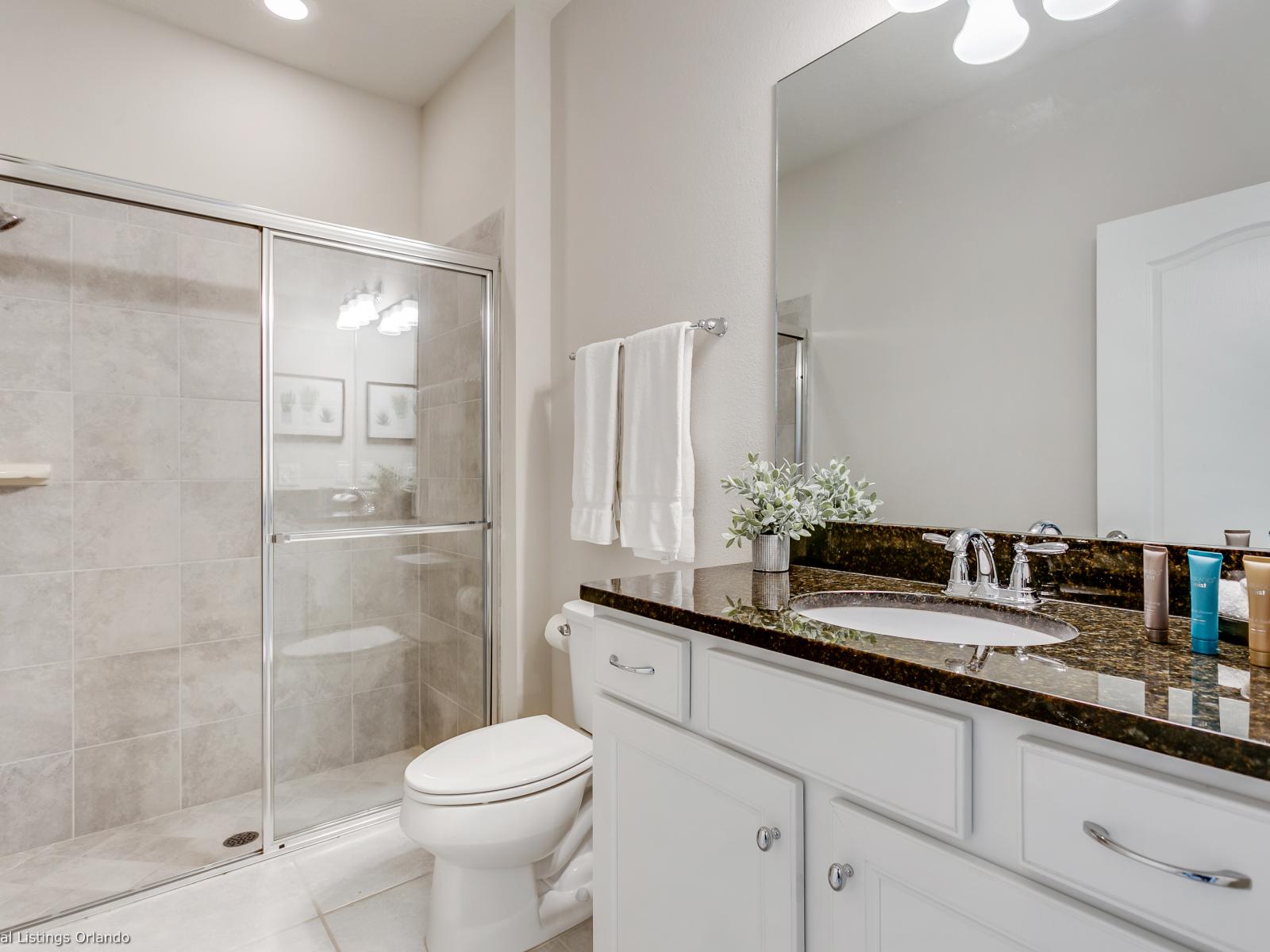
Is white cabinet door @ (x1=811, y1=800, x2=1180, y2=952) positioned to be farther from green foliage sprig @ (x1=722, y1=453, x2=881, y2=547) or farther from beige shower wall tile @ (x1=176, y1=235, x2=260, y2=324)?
→ beige shower wall tile @ (x1=176, y1=235, x2=260, y2=324)

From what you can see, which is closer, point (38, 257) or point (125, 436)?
point (38, 257)

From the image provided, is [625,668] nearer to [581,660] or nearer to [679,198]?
[581,660]

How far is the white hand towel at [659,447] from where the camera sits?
5.40ft

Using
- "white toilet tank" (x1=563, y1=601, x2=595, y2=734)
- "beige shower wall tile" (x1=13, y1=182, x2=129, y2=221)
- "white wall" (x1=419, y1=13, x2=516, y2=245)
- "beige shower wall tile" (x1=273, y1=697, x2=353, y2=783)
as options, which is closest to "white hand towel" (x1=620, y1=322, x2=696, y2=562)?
"white toilet tank" (x1=563, y1=601, x2=595, y2=734)

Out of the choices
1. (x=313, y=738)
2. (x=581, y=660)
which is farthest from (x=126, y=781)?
(x=581, y=660)

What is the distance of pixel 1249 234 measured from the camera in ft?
2.91

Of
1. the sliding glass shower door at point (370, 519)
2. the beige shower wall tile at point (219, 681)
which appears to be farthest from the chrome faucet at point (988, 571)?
the beige shower wall tile at point (219, 681)

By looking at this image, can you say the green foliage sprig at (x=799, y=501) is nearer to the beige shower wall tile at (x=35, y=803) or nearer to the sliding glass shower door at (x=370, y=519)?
the sliding glass shower door at (x=370, y=519)

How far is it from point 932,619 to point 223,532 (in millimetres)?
2289

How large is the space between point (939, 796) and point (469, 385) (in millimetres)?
1958

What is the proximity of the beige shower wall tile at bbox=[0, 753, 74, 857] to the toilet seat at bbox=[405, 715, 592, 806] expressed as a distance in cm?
137

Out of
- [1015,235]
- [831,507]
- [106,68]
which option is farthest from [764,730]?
[106,68]

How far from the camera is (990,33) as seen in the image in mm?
1160

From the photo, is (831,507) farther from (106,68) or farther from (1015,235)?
(106,68)
